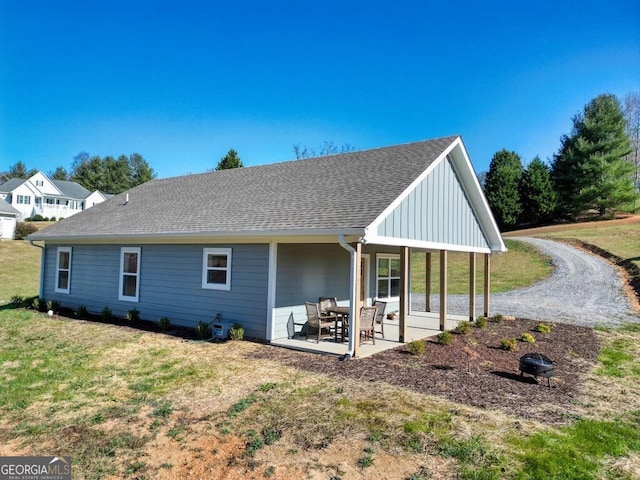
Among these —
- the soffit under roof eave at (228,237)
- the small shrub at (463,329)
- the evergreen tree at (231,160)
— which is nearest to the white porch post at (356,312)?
the soffit under roof eave at (228,237)

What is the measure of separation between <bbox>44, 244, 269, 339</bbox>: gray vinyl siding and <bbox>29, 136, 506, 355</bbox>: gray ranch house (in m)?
0.03

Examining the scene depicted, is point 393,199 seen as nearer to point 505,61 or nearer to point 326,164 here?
point 326,164

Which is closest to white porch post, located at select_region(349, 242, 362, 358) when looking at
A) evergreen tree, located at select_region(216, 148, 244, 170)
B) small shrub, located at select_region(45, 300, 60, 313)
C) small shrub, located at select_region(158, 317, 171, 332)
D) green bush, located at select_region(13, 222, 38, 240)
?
small shrub, located at select_region(158, 317, 171, 332)

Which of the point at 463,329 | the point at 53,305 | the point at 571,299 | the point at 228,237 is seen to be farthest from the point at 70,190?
the point at 571,299

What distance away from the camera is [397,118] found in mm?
30109

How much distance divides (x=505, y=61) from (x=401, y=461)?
621 inches

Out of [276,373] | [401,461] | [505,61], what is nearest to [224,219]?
[276,373]

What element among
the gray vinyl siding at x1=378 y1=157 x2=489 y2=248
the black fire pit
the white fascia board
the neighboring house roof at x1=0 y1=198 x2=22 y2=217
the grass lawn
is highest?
the neighboring house roof at x1=0 y1=198 x2=22 y2=217

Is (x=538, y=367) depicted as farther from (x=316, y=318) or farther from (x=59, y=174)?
(x=59, y=174)

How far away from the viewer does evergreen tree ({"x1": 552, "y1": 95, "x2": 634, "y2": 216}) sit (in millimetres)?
37781

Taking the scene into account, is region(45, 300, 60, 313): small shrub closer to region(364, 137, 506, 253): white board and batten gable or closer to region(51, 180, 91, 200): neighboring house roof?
region(364, 137, 506, 253): white board and batten gable

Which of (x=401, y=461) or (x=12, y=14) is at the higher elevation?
(x=12, y=14)

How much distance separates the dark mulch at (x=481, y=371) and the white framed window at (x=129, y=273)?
20.1ft

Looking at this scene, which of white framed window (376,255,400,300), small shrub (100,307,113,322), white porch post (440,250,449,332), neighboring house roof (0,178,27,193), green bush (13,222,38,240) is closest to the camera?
white porch post (440,250,449,332)
